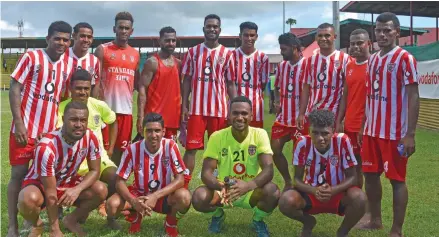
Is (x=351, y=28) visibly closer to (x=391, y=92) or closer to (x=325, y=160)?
(x=391, y=92)

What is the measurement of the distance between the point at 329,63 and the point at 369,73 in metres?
0.91

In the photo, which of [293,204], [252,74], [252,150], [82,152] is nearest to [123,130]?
[82,152]

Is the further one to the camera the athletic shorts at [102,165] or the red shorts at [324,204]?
the athletic shorts at [102,165]

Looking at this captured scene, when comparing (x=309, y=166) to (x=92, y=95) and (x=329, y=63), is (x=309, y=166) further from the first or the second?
(x=92, y=95)

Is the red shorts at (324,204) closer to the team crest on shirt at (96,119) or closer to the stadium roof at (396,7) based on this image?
the team crest on shirt at (96,119)

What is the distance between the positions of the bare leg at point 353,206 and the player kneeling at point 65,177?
85.7 inches

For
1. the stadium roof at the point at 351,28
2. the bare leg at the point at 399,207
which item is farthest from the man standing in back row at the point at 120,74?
the stadium roof at the point at 351,28

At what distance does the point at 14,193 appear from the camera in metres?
4.31

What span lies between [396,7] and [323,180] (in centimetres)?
1626

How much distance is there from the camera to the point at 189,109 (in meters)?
5.83

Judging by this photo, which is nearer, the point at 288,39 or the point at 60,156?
the point at 60,156

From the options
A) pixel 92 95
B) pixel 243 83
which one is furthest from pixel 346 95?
pixel 92 95

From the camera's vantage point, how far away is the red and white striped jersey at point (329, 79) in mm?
5293

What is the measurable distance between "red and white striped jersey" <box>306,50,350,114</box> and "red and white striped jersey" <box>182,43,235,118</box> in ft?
3.40
